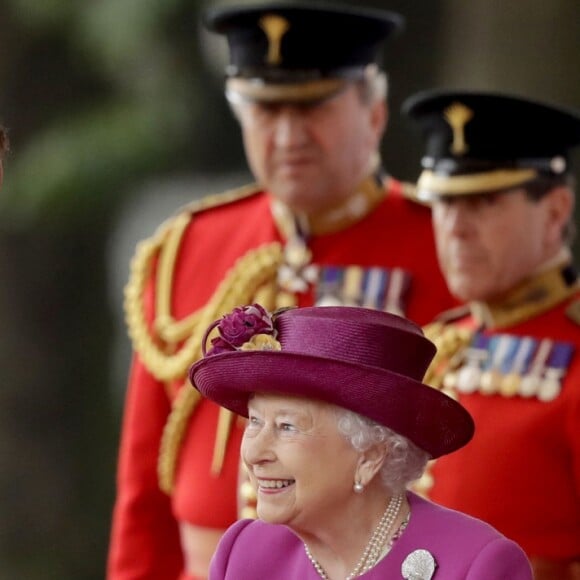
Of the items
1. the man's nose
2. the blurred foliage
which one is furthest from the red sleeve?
the blurred foliage

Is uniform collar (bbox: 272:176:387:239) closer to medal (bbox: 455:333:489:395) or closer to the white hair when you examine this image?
medal (bbox: 455:333:489:395)

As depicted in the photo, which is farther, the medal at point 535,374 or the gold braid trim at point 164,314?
the gold braid trim at point 164,314

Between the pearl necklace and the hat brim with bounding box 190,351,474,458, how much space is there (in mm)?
103

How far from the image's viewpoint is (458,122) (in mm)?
3713

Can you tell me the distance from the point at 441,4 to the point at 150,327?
6.14ft

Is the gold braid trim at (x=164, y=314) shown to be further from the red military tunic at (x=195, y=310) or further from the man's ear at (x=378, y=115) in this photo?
the man's ear at (x=378, y=115)

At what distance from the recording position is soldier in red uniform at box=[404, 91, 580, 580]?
3559mm

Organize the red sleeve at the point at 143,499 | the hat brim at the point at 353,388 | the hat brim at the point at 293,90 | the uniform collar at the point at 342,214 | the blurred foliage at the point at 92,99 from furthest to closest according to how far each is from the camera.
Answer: the blurred foliage at the point at 92,99 < the red sleeve at the point at 143,499 < the uniform collar at the point at 342,214 < the hat brim at the point at 293,90 < the hat brim at the point at 353,388

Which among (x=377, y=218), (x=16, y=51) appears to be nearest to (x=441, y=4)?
(x=16, y=51)

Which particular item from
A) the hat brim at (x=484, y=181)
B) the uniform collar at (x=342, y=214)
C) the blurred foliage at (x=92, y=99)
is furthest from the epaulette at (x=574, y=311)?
the blurred foliage at (x=92, y=99)

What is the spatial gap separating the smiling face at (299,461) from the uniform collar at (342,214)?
1.30 m

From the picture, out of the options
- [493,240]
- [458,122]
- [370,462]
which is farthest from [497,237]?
[370,462]

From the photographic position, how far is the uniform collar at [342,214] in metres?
4.07

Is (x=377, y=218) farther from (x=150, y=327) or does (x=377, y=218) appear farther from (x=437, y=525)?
(x=437, y=525)
